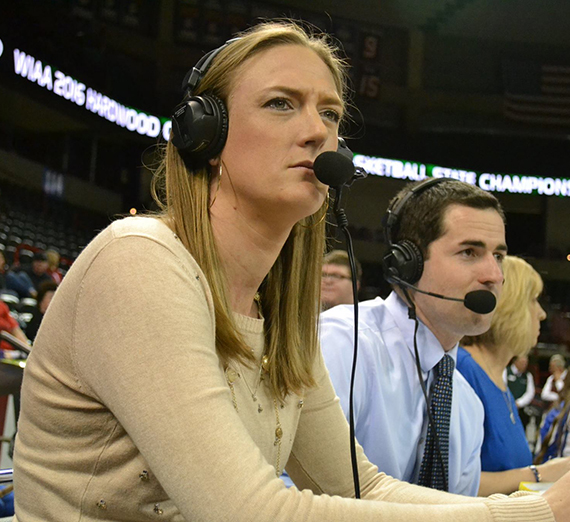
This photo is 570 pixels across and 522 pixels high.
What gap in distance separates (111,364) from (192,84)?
49cm

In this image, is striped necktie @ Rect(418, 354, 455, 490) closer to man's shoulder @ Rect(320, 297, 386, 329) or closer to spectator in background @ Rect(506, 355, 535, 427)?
man's shoulder @ Rect(320, 297, 386, 329)

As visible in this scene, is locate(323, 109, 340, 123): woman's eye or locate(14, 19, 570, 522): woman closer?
locate(14, 19, 570, 522): woman

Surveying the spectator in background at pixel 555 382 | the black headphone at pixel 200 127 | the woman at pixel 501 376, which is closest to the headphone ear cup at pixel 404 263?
the woman at pixel 501 376

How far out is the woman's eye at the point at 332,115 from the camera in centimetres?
105

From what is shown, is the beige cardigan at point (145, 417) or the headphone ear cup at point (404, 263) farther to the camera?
the headphone ear cup at point (404, 263)

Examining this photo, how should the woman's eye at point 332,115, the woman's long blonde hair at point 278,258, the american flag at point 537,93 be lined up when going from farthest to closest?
the american flag at point 537,93
the woman's eye at point 332,115
the woman's long blonde hair at point 278,258

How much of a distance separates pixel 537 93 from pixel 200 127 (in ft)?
37.1

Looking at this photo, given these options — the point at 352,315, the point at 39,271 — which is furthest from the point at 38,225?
the point at 352,315

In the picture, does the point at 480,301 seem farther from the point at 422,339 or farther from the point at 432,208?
the point at 432,208

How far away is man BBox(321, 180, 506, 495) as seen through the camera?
1554 mm

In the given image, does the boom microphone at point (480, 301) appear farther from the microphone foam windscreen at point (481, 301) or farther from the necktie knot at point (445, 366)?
the necktie knot at point (445, 366)

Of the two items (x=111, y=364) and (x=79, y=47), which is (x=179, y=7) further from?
(x=111, y=364)

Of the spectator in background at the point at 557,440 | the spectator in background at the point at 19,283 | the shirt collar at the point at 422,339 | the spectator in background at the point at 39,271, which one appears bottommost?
the spectator in background at the point at 557,440

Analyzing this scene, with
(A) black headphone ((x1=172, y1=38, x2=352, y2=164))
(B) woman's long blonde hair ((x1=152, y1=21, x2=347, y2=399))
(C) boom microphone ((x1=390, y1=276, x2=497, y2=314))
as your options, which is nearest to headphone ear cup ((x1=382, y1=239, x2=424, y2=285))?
(C) boom microphone ((x1=390, y1=276, x2=497, y2=314))
